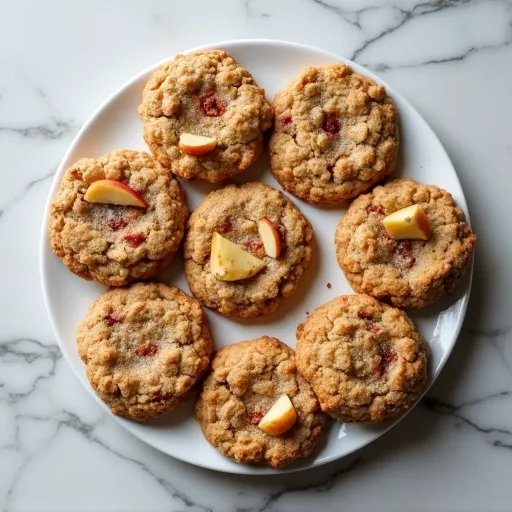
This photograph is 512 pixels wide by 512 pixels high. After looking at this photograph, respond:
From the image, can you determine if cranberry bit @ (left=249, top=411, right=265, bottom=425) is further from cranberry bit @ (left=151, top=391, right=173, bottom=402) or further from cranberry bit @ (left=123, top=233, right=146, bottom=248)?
cranberry bit @ (left=123, top=233, right=146, bottom=248)

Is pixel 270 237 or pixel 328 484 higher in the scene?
pixel 270 237

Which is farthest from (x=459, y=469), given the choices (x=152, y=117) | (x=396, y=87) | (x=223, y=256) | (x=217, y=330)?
(x=152, y=117)

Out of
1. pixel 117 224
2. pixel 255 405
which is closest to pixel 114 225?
pixel 117 224

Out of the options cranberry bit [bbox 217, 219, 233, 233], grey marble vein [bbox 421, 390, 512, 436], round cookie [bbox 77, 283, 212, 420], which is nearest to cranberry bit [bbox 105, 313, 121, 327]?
round cookie [bbox 77, 283, 212, 420]

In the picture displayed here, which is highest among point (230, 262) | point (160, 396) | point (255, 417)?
point (230, 262)

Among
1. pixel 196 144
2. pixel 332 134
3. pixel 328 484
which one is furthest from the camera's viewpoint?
pixel 328 484

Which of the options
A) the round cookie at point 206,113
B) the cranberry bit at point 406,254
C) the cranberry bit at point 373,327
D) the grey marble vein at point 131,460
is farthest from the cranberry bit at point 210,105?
the grey marble vein at point 131,460

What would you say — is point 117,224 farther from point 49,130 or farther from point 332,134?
point 332,134

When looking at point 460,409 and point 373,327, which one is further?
point 460,409
